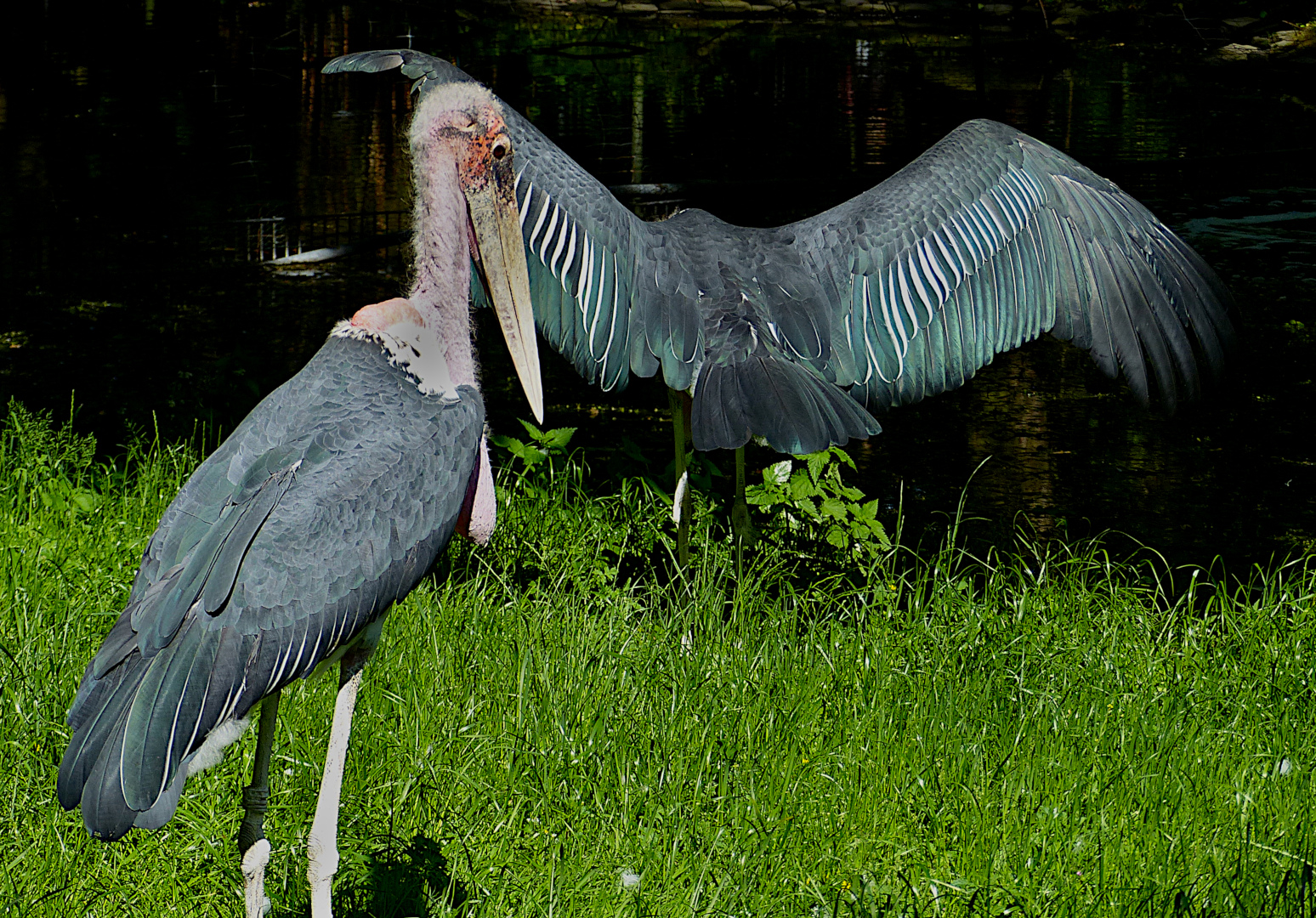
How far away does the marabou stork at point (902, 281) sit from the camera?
3049mm

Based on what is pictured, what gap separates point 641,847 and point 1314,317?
439 centimetres

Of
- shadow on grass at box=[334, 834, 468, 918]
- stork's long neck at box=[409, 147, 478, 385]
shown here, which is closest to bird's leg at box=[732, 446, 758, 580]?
shadow on grass at box=[334, 834, 468, 918]

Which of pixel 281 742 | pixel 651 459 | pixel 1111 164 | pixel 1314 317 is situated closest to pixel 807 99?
pixel 1111 164

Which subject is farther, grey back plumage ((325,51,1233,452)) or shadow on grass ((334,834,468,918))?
grey back plumage ((325,51,1233,452))

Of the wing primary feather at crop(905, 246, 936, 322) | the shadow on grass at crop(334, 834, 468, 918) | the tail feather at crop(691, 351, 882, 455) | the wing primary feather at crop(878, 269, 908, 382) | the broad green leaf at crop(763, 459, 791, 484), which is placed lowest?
the shadow on grass at crop(334, 834, 468, 918)

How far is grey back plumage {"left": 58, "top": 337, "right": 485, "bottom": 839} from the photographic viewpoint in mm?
1691

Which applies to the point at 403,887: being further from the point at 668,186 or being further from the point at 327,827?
the point at 668,186

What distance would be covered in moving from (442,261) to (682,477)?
1449mm

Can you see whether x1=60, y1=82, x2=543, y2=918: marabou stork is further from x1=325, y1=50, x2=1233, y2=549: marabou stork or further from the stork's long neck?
x1=325, y1=50, x2=1233, y2=549: marabou stork

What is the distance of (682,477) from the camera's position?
3342 millimetres

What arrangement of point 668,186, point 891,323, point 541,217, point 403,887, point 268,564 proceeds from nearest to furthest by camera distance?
point 268,564 < point 403,887 < point 541,217 < point 891,323 < point 668,186

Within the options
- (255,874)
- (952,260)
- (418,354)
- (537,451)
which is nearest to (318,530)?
(418,354)

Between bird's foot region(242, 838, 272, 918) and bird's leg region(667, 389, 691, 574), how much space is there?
5.06 ft

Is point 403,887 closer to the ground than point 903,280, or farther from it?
closer to the ground
